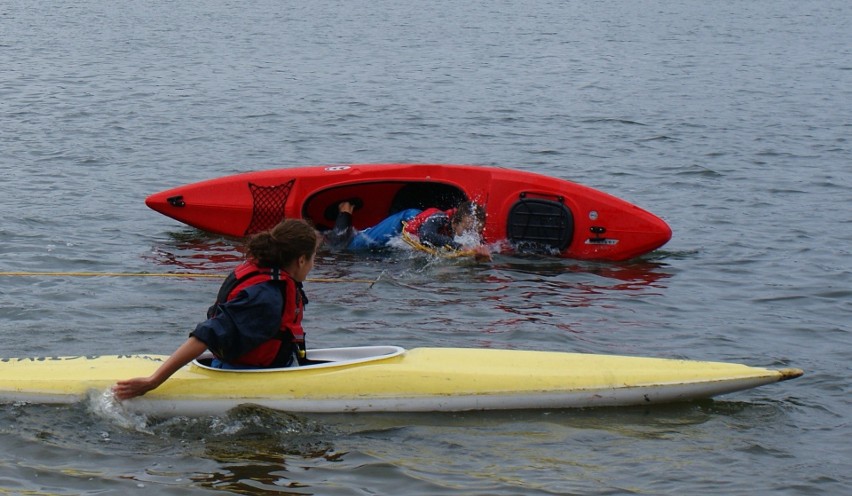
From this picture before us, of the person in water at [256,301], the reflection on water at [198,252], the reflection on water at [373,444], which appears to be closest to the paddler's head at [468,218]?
the reflection on water at [198,252]

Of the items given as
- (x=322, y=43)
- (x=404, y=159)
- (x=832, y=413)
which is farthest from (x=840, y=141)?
(x=322, y=43)

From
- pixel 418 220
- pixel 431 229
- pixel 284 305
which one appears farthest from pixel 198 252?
pixel 284 305

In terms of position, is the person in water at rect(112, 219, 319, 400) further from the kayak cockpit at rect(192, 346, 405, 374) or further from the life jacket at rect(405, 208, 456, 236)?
the life jacket at rect(405, 208, 456, 236)

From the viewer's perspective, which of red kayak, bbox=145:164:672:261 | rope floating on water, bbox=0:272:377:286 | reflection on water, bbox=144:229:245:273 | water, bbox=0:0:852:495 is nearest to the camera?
water, bbox=0:0:852:495

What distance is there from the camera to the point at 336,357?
5.84 meters

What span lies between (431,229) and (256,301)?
157 inches

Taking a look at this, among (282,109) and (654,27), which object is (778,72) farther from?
(282,109)

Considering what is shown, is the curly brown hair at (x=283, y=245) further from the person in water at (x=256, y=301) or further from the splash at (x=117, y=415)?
the splash at (x=117, y=415)

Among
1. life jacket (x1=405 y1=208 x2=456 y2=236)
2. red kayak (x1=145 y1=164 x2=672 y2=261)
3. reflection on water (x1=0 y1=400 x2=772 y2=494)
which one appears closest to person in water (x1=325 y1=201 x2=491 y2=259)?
life jacket (x1=405 y1=208 x2=456 y2=236)

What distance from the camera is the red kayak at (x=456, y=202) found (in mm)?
8945

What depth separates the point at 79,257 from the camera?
895 centimetres

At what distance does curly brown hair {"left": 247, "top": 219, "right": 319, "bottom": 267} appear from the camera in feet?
16.5

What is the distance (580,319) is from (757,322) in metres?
1.21

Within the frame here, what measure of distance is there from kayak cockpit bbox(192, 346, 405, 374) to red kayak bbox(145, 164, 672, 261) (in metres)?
3.35
